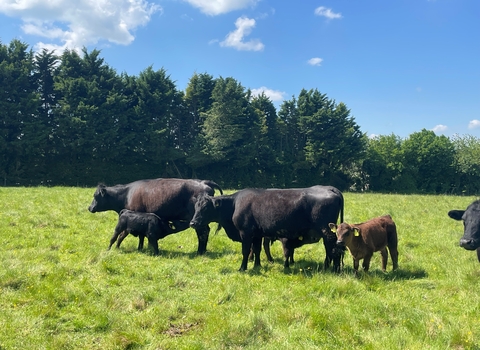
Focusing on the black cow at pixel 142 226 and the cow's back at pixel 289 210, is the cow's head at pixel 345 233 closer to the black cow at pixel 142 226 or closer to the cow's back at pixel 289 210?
the cow's back at pixel 289 210

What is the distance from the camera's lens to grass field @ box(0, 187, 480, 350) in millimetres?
4844

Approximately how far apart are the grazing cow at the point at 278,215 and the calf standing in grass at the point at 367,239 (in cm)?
46

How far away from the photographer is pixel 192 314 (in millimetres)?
5645

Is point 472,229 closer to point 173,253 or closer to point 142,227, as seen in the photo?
point 173,253

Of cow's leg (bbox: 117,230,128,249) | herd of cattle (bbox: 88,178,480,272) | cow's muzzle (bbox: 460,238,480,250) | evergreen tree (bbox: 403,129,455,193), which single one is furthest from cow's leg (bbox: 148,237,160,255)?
evergreen tree (bbox: 403,129,455,193)

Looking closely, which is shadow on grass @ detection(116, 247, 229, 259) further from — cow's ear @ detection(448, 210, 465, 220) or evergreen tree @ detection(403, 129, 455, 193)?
evergreen tree @ detection(403, 129, 455, 193)

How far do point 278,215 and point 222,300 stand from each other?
271 centimetres

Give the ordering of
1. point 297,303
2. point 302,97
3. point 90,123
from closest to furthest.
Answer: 1. point 297,303
2. point 90,123
3. point 302,97

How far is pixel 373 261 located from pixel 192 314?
5.22m

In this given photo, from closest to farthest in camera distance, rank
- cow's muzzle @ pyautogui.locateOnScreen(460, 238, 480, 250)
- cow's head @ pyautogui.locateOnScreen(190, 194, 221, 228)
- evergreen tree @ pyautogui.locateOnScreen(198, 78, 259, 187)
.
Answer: cow's muzzle @ pyautogui.locateOnScreen(460, 238, 480, 250), cow's head @ pyautogui.locateOnScreen(190, 194, 221, 228), evergreen tree @ pyautogui.locateOnScreen(198, 78, 259, 187)

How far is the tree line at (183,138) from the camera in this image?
3322 cm

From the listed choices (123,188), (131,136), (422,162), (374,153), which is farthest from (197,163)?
(422,162)

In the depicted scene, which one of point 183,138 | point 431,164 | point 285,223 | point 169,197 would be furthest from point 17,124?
point 431,164

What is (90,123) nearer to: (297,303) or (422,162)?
(297,303)
